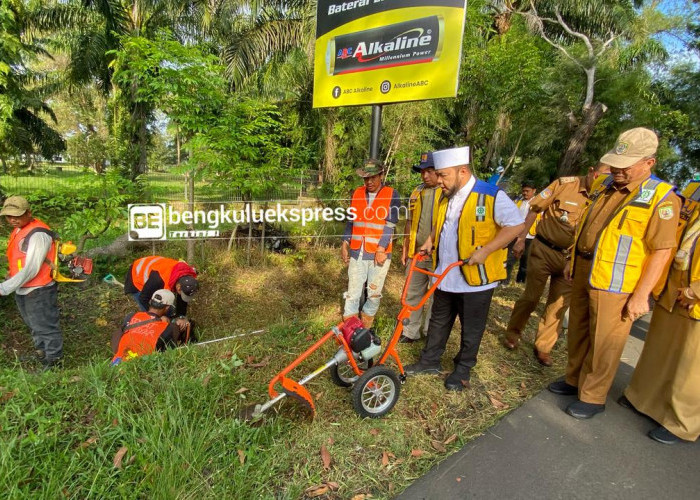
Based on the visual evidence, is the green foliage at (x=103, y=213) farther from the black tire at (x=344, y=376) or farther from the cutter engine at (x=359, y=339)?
the cutter engine at (x=359, y=339)

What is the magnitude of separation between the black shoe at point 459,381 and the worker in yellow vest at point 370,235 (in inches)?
49.1

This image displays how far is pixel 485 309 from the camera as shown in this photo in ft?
9.79

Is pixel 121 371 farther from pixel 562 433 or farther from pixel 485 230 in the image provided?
pixel 562 433

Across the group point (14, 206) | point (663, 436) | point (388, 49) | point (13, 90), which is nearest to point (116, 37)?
point (13, 90)

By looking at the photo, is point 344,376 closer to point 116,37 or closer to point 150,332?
point 150,332

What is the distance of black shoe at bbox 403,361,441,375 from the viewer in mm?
3275

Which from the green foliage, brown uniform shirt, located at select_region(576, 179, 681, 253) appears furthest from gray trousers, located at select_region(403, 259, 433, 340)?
the green foliage

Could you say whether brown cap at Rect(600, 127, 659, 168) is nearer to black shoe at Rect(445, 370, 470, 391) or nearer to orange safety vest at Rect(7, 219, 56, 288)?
black shoe at Rect(445, 370, 470, 391)

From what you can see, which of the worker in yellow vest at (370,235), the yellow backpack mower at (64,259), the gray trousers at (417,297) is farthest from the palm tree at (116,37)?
the gray trousers at (417,297)

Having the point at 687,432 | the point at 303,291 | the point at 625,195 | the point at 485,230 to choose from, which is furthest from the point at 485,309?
the point at 303,291

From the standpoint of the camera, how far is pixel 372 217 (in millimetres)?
3836

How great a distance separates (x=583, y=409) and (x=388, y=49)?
14.0ft

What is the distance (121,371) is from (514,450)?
273 centimetres

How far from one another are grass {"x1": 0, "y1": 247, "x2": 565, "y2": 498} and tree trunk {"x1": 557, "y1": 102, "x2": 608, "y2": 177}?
5638 millimetres
